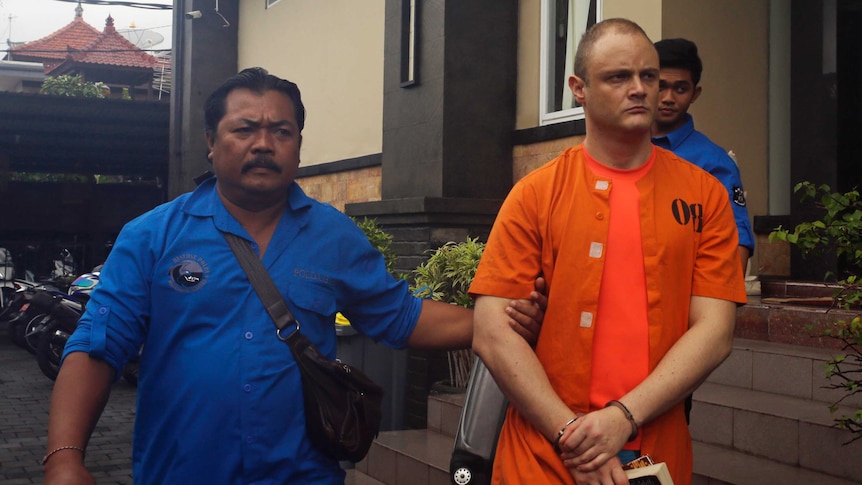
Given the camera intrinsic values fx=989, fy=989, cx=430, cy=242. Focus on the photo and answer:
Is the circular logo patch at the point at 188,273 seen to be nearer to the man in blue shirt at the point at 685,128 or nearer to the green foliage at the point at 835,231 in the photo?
the man in blue shirt at the point at 685,128

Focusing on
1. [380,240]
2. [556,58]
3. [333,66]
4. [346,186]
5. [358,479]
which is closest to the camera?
[358,479]

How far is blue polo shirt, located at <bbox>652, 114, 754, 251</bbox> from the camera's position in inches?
131

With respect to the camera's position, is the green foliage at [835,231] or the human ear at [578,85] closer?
the human ear at [578,85]

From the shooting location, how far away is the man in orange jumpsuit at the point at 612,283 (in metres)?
2.43

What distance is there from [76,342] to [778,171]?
20.6ft

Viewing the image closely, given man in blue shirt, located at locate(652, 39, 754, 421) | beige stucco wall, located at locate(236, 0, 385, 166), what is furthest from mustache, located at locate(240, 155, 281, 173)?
beige stucco wall, located at locate(236, 0, 385, 166)

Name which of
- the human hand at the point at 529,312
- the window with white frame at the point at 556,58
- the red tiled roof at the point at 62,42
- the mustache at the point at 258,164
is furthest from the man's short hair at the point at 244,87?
the red tiled roof at the point at 62,42

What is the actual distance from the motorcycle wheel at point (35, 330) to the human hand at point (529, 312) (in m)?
10.9

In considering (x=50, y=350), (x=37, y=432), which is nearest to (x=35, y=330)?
(x=50, y=350)

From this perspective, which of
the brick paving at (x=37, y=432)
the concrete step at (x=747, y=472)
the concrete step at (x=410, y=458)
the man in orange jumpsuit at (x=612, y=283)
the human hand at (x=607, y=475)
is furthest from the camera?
the brick paving at (x=37, y=432)

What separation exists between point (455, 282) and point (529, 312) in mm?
4168

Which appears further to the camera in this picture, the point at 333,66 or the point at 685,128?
the point at 333,66

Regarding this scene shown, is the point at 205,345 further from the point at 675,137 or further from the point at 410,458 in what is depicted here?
the point at 410,458

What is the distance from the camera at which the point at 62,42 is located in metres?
53.0
